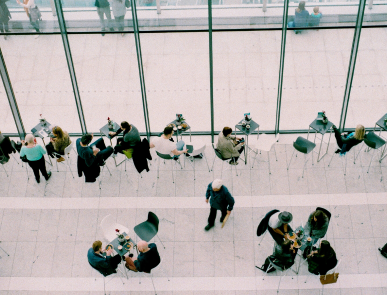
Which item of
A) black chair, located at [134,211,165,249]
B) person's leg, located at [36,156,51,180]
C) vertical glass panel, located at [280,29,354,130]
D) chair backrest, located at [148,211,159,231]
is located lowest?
black chair, located at [134,211,165,249]

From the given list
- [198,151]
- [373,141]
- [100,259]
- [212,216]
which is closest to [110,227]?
[100,259]

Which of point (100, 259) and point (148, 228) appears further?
point (148, 228)

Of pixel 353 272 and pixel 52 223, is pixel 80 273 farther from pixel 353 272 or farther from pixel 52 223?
pixel 353 272

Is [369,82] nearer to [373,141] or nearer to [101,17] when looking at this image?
[373,141]

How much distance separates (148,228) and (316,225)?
3.11 meters

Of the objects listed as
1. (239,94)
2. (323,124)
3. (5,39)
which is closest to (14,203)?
(5,39)

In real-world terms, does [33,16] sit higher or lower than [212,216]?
higher

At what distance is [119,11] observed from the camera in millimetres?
10516

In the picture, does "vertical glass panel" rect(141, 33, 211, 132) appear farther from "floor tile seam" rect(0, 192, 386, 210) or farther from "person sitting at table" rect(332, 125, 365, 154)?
"person sitting at table" rect(332, 125, 365, 154)

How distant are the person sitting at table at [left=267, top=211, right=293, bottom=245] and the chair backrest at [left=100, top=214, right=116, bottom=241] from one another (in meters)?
2.95

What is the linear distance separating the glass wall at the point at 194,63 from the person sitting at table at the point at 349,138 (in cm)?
120

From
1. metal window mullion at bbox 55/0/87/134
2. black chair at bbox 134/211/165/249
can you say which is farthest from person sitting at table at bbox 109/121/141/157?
black chair at bbox 134/211/165/249

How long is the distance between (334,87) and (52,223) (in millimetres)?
6669

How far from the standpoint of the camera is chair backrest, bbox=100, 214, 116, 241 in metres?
9.70
